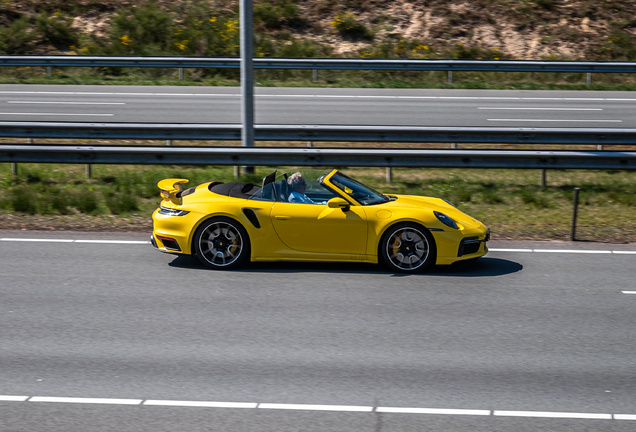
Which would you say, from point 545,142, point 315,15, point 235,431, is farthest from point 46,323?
point 315,15

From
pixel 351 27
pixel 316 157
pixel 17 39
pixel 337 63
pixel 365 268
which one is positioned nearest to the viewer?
pixel 365 268

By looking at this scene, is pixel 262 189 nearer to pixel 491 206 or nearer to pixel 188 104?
pixel 491 206

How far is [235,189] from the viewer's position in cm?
926

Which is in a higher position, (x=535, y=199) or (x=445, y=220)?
(x=445, y=220)

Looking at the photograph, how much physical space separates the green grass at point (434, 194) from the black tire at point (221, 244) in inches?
100

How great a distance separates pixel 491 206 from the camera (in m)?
12.4

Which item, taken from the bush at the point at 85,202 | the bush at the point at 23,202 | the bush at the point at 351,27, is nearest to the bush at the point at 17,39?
the bush at the point at 351,27

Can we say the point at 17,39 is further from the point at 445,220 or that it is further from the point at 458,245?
the point at 458,245

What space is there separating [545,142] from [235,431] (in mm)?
10439

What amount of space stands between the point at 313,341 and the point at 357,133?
7768 mm

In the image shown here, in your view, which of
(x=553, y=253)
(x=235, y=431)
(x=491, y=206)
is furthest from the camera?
(x=491, y=206)

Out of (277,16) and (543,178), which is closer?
(543,178)

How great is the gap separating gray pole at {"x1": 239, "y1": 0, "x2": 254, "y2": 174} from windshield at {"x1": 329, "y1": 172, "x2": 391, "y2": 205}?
4.18m

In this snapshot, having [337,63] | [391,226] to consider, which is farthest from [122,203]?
[337,63]
